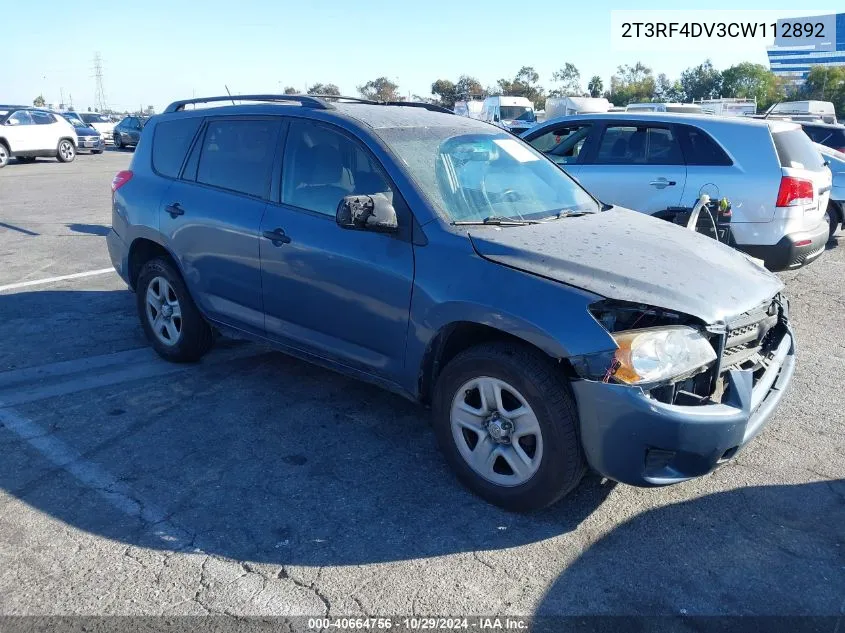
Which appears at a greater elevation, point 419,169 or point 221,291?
point 419,169

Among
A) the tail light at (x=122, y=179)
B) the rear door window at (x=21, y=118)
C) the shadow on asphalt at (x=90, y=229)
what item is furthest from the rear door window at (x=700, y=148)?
the rear door window at (x=21, y=118)

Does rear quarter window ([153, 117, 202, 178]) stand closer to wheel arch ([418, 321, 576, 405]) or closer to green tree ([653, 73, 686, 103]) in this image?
wheel arch ([418, 321, 576, 405])

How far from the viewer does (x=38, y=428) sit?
4453 mm

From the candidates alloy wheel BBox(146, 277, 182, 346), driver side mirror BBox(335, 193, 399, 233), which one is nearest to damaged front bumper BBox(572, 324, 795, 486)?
driver side mirror BBox(335, 193, 399, 233)

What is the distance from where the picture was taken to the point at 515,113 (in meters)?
31.8

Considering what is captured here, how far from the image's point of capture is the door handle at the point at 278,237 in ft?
14.5

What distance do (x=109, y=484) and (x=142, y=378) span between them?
1550 mm

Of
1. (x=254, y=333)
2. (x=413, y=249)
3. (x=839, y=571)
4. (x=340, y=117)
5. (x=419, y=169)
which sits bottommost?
(x=839, y=571)

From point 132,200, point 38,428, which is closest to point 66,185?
A: point 132,200

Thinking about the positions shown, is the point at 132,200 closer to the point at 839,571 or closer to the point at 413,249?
the point at 413,249

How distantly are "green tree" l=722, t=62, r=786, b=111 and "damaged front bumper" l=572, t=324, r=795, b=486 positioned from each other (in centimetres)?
6509

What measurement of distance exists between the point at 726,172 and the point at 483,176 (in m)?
4.08

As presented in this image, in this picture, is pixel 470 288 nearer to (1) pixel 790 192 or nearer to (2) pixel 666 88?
(1) pixel 790 192

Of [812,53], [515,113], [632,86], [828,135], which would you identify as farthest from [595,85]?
[828,135]
